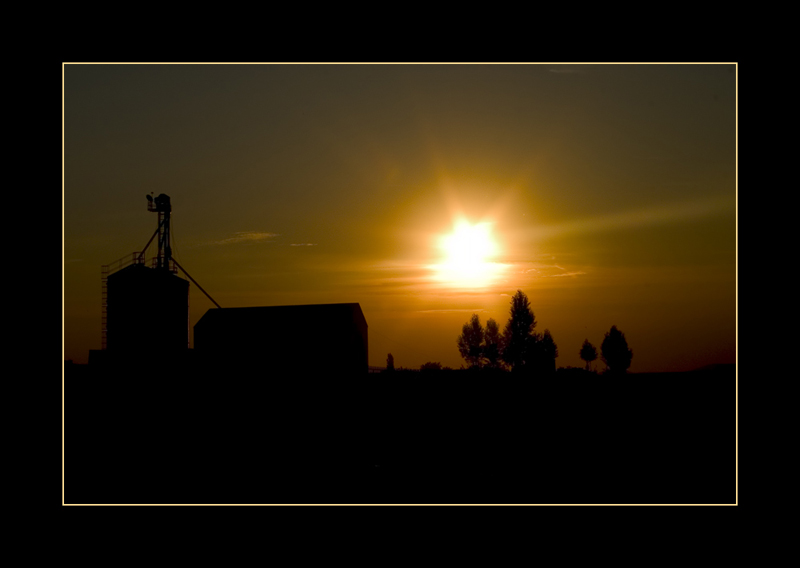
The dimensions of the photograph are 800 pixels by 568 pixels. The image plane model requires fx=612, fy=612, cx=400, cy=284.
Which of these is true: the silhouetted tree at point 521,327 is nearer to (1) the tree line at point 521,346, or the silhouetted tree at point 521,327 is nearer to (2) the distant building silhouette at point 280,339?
(1) the tree line at point 521,346

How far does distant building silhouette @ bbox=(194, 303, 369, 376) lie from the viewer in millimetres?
32812

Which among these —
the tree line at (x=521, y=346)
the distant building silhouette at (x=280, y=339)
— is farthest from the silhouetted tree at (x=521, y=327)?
the distant building silhouette at (x=280, y=339)

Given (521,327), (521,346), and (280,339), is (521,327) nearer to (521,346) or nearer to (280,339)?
(521,346)

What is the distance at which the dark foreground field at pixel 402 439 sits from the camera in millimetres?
18250

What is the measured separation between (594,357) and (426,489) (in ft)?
238

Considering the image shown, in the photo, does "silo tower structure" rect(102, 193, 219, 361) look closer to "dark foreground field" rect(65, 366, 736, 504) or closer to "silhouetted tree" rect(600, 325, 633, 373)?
"dark foreground field" rect(65, 366, 736, 504)

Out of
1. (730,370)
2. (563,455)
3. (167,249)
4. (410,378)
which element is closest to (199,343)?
(167,249)

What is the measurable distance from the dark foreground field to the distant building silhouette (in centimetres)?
177

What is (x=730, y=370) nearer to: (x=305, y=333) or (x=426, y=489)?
(x=426, y=489)

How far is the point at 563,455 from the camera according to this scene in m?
21.0

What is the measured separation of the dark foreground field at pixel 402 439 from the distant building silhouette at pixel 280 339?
5.80 ft

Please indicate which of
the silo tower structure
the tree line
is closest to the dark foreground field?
the silo tower structure

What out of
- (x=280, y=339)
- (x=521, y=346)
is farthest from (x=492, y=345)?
(x=280, y=339)
